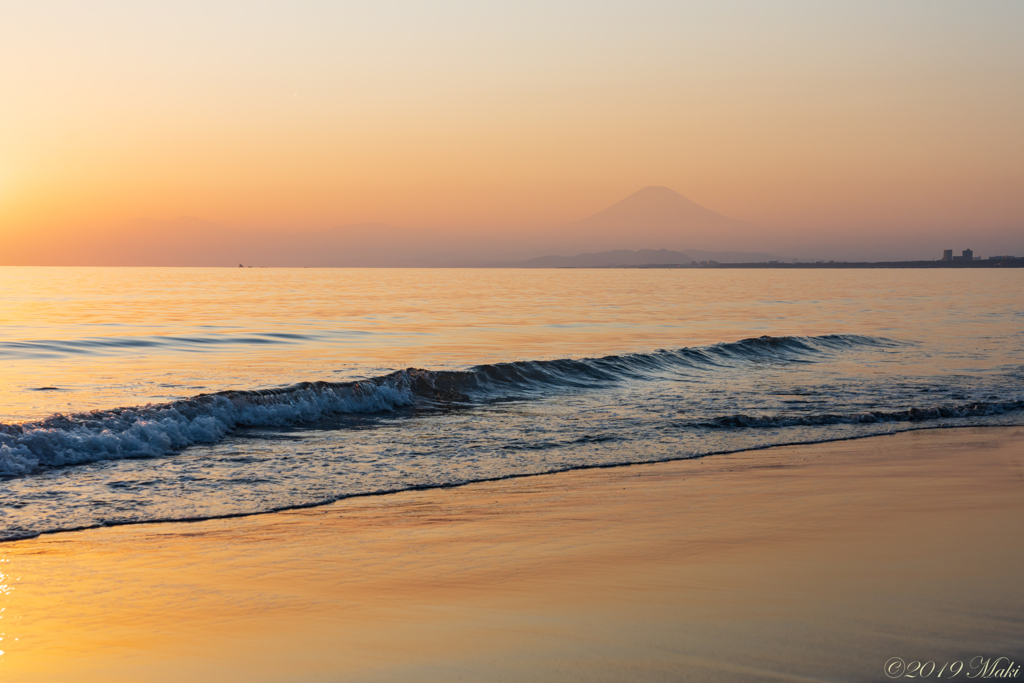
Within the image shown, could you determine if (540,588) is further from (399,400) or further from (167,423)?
(399,400)

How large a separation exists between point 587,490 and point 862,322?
32.3 m

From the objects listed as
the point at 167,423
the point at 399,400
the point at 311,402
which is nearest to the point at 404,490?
the point at 167,423

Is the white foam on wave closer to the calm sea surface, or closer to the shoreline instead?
the calm sea surface

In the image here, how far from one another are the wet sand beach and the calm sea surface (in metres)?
1.35

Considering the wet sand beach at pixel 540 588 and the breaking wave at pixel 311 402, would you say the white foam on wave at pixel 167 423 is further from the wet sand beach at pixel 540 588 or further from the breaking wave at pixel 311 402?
the wet sand beach at pixel 540 588

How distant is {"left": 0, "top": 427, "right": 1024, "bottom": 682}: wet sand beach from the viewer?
4.09m

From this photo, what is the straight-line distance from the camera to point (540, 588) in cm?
525

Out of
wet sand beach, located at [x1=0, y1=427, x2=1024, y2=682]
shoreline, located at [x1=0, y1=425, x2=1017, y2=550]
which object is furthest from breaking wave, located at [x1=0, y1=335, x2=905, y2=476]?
wet sand beach, located at [x1=0, y1=427, x2=1024, y2=682]

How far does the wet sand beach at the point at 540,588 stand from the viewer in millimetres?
4094

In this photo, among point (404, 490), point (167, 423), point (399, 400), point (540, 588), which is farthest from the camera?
point (399, 400)

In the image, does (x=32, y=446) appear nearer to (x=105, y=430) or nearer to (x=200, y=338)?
(x=105, y=430)

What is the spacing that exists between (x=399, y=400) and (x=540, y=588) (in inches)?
391

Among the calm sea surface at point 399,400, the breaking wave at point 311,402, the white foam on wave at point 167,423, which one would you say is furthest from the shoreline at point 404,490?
the white foam on wave at point 167,423

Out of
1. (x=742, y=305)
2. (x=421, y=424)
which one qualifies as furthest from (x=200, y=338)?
(x=742, y=305)
